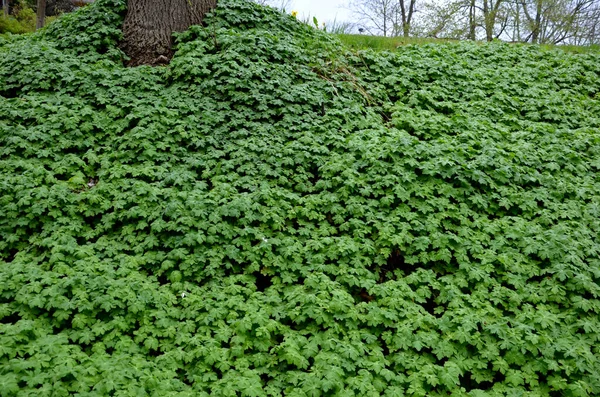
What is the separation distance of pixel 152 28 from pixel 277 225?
509cm

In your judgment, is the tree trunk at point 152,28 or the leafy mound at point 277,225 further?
the tree trunk at point 152,28

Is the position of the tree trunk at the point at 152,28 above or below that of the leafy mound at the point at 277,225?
above

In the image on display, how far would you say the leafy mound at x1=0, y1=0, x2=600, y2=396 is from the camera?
Answer: 13.9 ft

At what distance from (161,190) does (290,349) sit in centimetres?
280

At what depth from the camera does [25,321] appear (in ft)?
13.2

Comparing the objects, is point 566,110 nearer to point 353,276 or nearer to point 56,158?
point 353,276

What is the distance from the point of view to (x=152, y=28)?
8258 millimetres

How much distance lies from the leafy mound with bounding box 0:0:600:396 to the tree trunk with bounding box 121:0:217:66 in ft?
1.20

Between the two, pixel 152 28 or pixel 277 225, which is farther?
pixel 152 28

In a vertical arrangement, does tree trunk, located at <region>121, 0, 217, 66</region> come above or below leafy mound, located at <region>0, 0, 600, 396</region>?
above

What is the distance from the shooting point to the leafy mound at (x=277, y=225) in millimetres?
4223

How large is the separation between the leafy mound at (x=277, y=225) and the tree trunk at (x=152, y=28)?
37cm

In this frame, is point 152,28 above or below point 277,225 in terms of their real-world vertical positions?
above

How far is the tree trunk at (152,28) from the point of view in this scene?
8.18 metres
